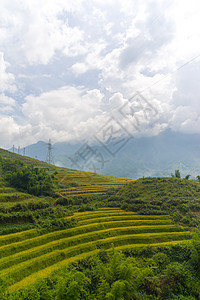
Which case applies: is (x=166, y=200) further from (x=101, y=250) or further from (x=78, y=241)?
(x=78, y=241)

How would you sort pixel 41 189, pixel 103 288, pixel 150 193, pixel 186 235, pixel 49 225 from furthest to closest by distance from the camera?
pixel 150 193, pixel 41 189, pixel 186 235, pixel 49 225, pixel 103 288

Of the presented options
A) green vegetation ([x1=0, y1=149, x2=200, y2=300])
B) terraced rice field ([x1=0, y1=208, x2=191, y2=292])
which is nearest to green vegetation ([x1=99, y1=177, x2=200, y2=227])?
green vegetation ([x1=0, y1=149, x2=200, y2=300])

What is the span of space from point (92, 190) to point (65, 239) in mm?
42830

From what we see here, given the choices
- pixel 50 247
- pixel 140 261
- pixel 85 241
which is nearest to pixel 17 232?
pixel 50 247

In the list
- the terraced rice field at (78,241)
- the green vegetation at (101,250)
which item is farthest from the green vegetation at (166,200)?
the terraced rice field at (78,241)

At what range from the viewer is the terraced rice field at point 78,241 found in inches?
838

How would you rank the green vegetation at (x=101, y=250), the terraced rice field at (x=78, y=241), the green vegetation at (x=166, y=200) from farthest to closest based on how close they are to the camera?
the green vegetation at (x=166, y=200) → the terraced rice field at (x=78, y=241) → the green vegetation at (x=101, y=250)

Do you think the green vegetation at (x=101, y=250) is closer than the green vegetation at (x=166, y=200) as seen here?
Yes

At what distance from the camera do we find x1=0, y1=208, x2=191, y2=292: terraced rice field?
21297mm

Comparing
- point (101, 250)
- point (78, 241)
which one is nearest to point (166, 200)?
point (101, 250)

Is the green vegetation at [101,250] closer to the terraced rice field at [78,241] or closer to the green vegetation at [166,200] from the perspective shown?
the terraced rice field at [78,241]

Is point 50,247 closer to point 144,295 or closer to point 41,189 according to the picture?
point 144,295

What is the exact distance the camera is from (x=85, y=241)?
28844 mm

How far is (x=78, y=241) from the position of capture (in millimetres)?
28312
